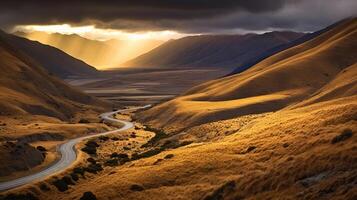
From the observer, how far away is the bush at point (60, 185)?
67.1m

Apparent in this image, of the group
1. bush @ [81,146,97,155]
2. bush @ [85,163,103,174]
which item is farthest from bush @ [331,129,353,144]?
bush @ [81,146,97,155]

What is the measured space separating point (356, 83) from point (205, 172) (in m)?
78.1

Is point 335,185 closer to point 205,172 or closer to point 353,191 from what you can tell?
point 353,191

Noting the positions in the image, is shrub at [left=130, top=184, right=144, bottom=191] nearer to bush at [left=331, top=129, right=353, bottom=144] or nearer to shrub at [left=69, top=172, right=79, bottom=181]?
shrub at [left=69, top=172, right=79, bottom=181]

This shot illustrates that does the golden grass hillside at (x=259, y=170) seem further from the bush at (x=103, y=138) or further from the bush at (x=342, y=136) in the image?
the bush at (x=103, y=138)

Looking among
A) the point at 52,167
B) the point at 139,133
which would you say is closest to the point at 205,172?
the point at 52,167

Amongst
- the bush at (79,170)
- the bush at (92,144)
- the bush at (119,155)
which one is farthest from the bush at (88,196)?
the bush at (92,144)

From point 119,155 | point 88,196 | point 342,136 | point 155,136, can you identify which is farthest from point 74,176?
point 155,136

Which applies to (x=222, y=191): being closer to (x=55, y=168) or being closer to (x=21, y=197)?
(x=21, y=197)

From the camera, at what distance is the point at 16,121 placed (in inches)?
6412

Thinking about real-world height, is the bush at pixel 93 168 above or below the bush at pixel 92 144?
above

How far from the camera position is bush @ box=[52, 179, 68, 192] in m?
67.1

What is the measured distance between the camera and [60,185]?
67812 mm

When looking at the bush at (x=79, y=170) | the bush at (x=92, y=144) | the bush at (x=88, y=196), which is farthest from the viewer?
the bush at (x=92, y=144)
